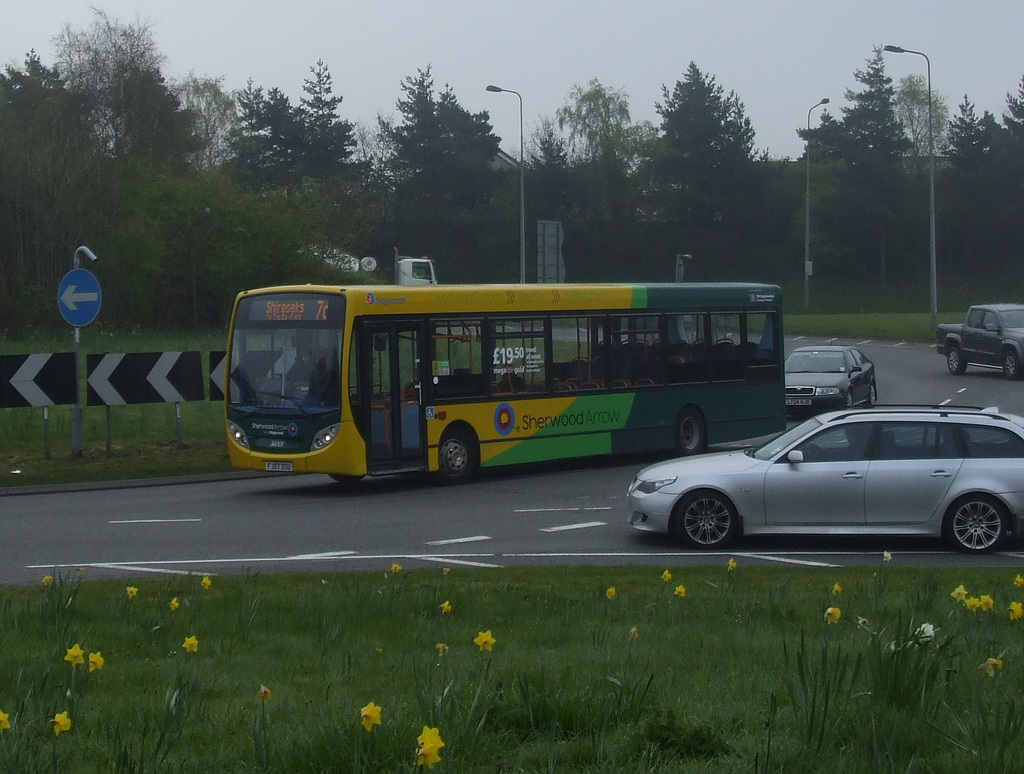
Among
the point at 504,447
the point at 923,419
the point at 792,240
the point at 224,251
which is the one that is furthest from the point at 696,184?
the point at 923,419

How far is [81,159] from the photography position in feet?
137

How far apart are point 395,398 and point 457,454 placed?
141cm

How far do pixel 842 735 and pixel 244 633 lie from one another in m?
3.77

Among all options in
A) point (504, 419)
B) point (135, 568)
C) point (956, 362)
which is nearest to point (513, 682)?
point (135, 568)

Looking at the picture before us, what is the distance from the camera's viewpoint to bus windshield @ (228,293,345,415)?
17.8m

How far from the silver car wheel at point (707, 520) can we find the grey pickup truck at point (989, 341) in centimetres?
2750

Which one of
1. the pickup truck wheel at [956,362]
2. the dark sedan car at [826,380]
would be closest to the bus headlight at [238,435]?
the dark sedan car at [826,380]

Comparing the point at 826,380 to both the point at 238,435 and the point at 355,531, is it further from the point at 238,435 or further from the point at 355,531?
the point at 355,531

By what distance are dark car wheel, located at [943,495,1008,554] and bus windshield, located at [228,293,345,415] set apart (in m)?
8.15

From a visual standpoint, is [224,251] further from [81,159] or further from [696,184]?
[696,184]

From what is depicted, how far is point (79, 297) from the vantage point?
66.9ft

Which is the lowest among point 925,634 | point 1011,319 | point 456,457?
point 456,457

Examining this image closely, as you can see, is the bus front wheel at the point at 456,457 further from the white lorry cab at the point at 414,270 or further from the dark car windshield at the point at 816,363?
the white lorry cab at the point at 414,270

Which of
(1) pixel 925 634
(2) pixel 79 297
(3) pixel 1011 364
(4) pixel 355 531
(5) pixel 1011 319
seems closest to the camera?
(1) pixel 925 634
